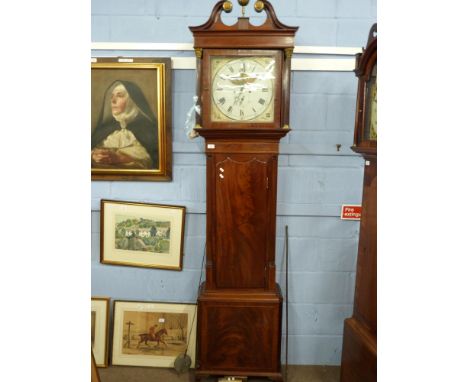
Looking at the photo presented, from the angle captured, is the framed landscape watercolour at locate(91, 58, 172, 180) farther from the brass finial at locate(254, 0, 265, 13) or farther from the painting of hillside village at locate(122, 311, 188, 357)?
the painting of hillside village at locate(122, 311, 188, 357)

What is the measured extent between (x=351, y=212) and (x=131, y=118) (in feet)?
4.74

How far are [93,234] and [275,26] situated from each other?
63.5 inches

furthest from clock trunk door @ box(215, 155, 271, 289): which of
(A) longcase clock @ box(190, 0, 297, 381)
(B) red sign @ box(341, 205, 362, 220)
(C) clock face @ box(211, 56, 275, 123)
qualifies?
(B) red sign @ box(341, 205, 362, 220)

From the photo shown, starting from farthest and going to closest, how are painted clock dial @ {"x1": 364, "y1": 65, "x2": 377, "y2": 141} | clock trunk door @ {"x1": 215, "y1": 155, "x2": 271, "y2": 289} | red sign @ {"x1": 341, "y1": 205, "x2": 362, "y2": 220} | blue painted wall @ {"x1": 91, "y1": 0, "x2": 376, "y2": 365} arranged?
red sign @ {"x1": 341, "y1": 205, "x2": 362, "y2": 220}, blue painted wall @ {"x1": 91, "y1": 0, "x2": 376, "y2": 365}, clock trunk door @ {"x1": 215, "y1": 155, "x2": 271, "y2": 289}, painted clock dial @ {"x1": 364, "y1": 65, "x2": 377, "y2": 141}

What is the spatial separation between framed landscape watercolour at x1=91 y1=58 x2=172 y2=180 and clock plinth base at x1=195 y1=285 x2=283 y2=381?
818 mm

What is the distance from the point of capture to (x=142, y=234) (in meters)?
2.31

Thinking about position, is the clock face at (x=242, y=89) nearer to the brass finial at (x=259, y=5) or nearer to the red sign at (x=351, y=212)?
the brass finial at (x=259, y=5)

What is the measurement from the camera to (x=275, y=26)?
1.77 m

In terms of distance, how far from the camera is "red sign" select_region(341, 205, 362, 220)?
2.26 metres

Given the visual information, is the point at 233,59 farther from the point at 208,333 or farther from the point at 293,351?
the point at 293,351

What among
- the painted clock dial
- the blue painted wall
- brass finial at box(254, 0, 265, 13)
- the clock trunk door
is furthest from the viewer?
the blue painted wall

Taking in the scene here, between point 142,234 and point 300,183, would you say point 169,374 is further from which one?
point 300,183

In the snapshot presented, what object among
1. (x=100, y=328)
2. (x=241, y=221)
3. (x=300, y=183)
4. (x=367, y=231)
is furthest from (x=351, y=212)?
(x=100, y=328)

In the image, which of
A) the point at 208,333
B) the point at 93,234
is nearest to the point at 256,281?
the point at 208,333
